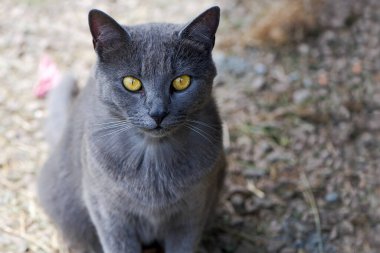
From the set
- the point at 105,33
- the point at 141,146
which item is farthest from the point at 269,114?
the point at 105,33

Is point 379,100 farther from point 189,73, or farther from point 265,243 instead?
point 189,73

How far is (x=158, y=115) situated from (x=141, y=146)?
10.9 inches

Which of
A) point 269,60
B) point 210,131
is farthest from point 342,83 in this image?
point 210,131

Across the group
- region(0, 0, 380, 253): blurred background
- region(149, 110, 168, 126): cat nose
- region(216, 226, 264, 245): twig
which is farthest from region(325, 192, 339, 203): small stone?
region(149, 110, 168, 126): cat nose

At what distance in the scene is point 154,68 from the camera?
5.70 ft

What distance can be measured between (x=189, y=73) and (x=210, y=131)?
0.93ft

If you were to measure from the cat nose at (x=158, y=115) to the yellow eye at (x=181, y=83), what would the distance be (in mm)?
107

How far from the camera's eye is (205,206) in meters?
2.09

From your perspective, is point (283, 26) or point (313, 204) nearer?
point (313, 204)

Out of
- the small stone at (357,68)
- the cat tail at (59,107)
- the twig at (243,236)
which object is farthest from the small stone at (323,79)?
the cat tail at (59,107)

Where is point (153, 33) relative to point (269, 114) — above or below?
above

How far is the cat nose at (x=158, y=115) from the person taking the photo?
169 centimetres

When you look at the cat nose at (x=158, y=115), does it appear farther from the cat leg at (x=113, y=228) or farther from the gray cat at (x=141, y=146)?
the cat leg at (x=113, y=228)

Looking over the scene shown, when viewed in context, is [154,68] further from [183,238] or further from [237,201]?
[237,201]
